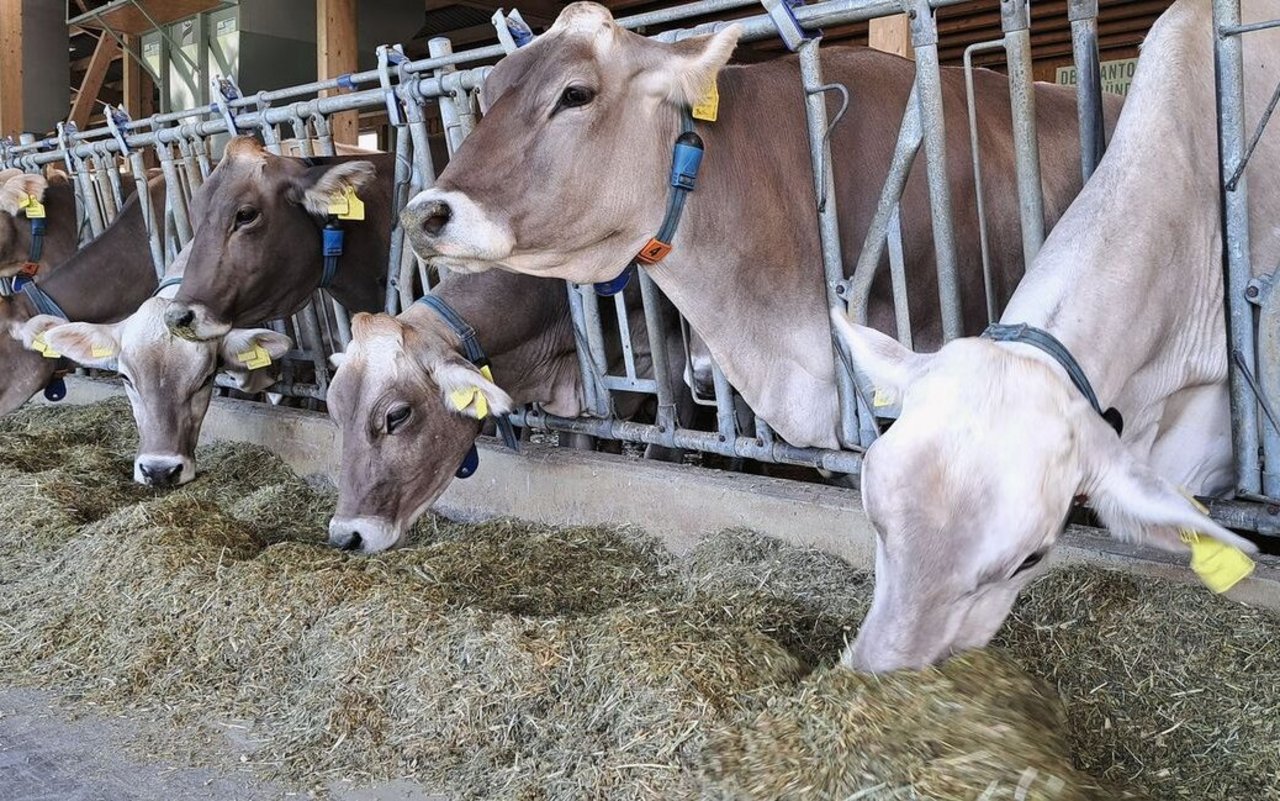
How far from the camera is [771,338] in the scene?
402 centimetres

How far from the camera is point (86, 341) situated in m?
6.40

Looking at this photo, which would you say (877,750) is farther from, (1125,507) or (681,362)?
(681,362)

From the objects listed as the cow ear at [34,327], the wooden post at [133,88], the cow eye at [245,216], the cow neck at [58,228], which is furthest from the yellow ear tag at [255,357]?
the wooden post at [133,88]

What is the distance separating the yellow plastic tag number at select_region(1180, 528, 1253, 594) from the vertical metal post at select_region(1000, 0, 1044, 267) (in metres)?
1.32

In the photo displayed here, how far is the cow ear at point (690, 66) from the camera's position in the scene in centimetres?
353

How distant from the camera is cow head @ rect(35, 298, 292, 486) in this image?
5848 millimetres

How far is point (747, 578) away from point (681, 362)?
1526mm

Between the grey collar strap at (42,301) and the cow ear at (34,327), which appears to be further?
the grey collar strap at (42,301)

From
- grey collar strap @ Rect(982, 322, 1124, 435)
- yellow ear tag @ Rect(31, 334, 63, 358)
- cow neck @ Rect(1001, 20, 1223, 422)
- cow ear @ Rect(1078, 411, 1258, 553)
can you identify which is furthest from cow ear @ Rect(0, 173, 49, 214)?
cow ear @ Rect(1078, 411, 1258, 553)

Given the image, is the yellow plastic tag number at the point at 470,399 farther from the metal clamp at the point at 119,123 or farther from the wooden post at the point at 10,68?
the wooden post at the point at 10,68

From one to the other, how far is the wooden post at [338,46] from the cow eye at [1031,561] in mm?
6584

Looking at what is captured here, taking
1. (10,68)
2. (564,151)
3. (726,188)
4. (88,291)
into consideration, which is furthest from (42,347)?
(10,68)

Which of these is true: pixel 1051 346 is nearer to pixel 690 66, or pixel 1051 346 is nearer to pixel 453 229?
pixel 690 66

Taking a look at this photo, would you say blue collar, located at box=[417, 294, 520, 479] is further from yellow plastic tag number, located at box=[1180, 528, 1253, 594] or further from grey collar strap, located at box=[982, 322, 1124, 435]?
yellow plastic tag number, located at box=[1180, 528, 1253, 594]
